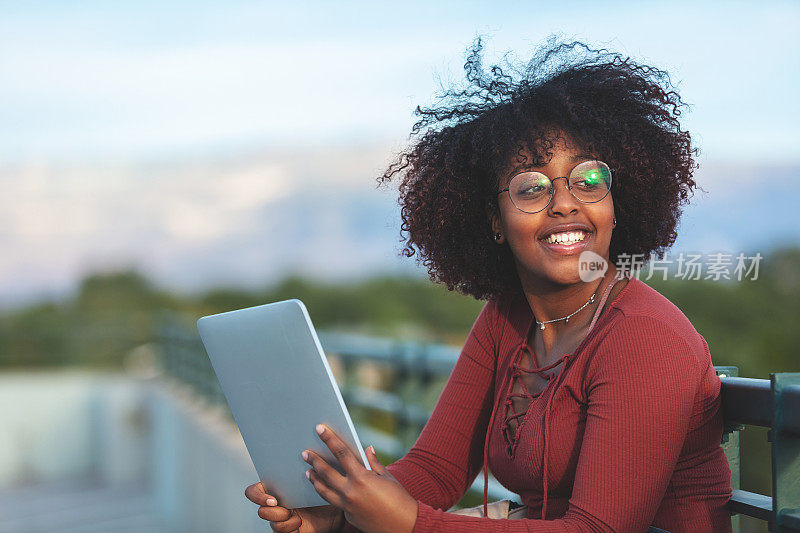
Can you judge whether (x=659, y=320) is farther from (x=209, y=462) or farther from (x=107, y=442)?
(x=107, y=442)

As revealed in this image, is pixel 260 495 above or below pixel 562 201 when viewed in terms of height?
below

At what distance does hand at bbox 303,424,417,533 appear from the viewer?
5.56ft

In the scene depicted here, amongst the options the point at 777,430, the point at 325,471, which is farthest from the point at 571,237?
the point at 325,471

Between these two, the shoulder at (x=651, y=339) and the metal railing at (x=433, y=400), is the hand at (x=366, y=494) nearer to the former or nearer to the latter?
the shoulder at (x=651, y=339)

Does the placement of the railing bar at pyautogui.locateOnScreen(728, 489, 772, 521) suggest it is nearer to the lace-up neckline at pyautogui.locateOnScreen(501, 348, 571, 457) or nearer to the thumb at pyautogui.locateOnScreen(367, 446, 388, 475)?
the lace-up neckline at pyautogui.locateOnScreen(501, 348, 571, 457)

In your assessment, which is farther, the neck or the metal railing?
the neck

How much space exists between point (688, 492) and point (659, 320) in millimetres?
355

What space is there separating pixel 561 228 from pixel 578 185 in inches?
3.9

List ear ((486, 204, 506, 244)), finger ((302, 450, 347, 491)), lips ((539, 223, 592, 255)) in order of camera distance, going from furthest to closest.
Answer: ear ((486, 204, 506, 244)), lips ((539, 223, 592, 255)), finger ((302, 450, 347, 491))

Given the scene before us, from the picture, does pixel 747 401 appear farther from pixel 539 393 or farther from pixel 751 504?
pixel 539 393

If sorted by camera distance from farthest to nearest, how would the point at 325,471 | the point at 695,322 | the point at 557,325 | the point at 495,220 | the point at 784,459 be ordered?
the point at 695,322 < the point at 495,220 < the point at 557,325 < the point at 325,471 < the point at 784,459

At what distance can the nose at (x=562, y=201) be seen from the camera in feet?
6.48

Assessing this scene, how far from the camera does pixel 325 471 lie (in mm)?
1778

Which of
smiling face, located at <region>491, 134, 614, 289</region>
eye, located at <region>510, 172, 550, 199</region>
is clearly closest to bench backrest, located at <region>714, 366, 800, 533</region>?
smiling face, located at <region>491, 134, 614, 289</region>
